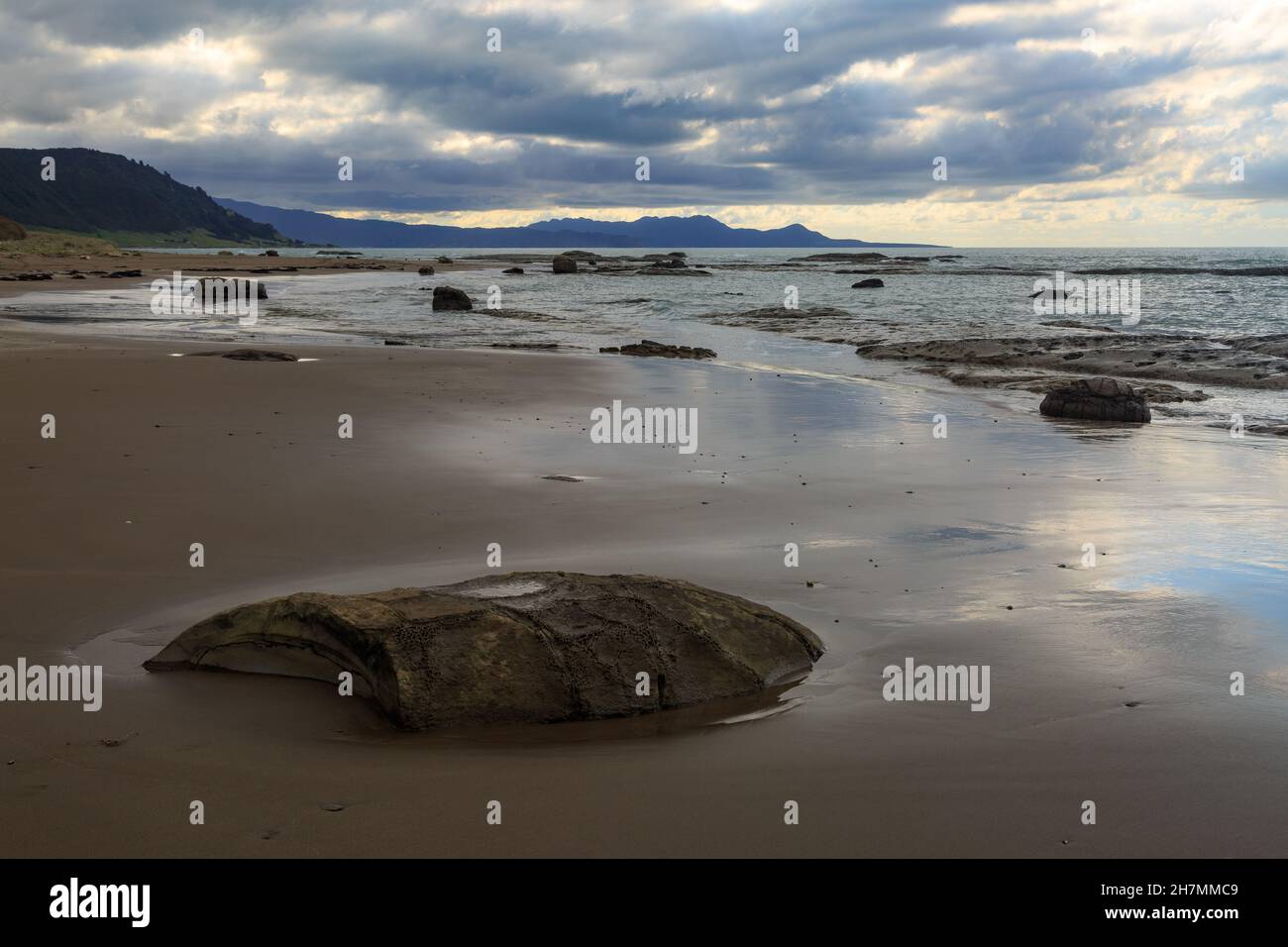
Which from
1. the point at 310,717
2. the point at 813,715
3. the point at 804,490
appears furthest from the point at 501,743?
the point at 804,490

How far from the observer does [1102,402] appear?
15.0 m

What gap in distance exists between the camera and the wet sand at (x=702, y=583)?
3652 mm

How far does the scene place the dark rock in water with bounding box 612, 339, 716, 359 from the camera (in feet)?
73.7

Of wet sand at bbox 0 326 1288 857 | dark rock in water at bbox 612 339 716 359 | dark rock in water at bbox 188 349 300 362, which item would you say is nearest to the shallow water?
dark rock in water at bbox 612 339 716 359

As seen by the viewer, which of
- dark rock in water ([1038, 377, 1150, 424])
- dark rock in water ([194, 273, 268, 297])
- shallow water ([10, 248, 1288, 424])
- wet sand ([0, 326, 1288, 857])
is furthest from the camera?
dark rock in water ([194, 273, 268, 297])

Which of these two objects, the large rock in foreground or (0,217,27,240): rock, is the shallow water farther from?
(0,217,27,240): rock

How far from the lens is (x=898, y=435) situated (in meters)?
12.7

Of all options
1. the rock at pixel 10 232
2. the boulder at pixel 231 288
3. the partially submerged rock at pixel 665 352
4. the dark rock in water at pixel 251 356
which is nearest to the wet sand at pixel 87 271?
the boulder at pixel 231 288

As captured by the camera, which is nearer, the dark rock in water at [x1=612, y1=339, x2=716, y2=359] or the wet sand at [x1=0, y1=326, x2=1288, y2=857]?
the wet sand at [x1=0, y1=326, x2=1288, y2=857]

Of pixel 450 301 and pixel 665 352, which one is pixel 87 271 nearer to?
pixel 450 301

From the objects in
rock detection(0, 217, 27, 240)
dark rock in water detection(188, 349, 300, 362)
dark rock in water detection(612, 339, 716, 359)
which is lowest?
dark rock in water detection(188, 349, 300, 362)

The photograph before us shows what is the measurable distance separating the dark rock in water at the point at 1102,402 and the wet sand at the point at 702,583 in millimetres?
1838

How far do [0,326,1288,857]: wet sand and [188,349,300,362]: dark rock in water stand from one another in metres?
4.34

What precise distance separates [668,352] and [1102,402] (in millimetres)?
9717
